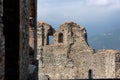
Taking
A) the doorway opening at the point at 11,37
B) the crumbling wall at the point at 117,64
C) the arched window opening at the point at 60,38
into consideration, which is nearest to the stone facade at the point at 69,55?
the arched window opening at the point at 60,38

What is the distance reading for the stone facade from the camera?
1248 inches

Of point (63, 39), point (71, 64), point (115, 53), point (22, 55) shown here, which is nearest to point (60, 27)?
point (63, 39)

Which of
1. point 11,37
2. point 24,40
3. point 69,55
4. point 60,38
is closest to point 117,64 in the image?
point 69,55

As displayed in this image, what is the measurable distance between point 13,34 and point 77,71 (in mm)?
23117

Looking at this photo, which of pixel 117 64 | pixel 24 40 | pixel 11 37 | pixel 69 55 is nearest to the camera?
pixel 11 37

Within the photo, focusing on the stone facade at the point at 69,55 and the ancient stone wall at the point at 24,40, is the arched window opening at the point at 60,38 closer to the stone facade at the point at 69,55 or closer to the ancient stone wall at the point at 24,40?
the stone facade at the point at 69,55

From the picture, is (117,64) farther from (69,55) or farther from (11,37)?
(11,37)

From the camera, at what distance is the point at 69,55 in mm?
33062

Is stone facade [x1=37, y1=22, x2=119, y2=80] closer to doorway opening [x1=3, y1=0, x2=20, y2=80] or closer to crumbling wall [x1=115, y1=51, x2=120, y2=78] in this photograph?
crumbling wall [x1=115, y1=51, x2=120, y2=78]

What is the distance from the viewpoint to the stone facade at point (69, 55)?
31.7 meters

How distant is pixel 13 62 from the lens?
9391 mm

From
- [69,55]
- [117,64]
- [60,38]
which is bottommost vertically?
[117,64]

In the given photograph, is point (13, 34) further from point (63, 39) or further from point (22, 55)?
point (63, 39)

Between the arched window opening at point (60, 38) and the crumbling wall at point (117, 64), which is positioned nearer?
the crumbling wall at point (117, 64)
